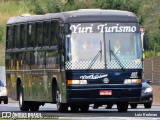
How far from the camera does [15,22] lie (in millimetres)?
36219

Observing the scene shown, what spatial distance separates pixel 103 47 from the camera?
100.0 feet

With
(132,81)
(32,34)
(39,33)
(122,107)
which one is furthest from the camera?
(32,34)

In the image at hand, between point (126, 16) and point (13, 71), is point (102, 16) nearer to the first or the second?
point (126, 16)

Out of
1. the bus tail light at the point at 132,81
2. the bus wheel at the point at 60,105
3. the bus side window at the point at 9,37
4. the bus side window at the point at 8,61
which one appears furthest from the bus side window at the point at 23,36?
the bus tail light at the point at 132,81

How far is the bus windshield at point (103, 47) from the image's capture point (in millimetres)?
30359

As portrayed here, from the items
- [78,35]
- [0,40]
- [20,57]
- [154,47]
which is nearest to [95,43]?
[78,35]

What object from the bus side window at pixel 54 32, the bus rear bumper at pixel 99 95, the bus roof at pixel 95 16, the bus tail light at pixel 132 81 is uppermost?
the bus roof at pixel 95 16

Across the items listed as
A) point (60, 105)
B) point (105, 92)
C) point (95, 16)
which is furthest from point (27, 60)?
point (105, 92)

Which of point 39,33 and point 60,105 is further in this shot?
point 39,33

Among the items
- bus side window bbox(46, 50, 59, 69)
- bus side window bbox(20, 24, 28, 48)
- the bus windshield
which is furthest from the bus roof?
bus side window bbox(20, 24, 28, 48)

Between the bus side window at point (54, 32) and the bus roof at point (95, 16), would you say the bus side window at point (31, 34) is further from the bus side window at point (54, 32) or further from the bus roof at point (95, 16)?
the bus roof at point (95, 16)

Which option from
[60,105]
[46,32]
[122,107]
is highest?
[46,32]

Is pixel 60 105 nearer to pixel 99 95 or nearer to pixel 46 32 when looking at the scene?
pixel 99 95

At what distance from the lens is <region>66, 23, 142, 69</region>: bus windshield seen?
30.4 m
